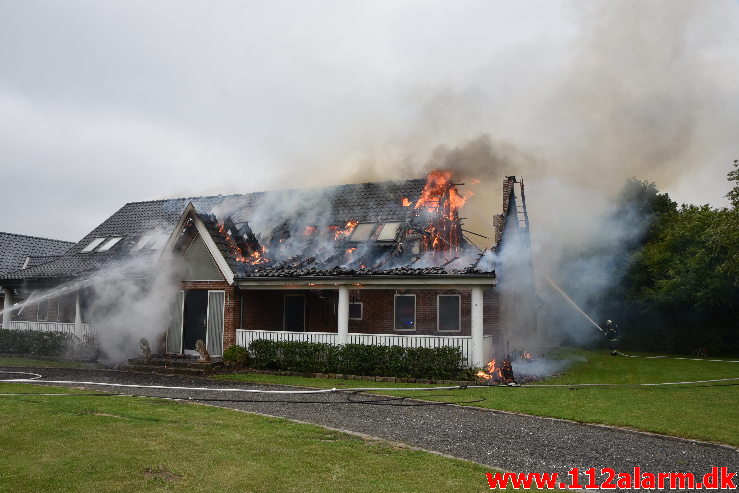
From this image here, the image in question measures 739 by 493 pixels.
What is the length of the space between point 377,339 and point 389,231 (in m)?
5.11

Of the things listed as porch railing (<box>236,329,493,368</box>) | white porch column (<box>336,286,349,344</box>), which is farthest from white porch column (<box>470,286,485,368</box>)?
white porch column (<box>336,286,349,344</box>)

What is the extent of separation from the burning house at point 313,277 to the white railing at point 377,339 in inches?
1.3

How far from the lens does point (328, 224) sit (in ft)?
74.1

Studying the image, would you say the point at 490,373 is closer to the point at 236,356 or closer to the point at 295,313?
the point at 236,356

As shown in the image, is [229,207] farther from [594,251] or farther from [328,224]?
[594,251]

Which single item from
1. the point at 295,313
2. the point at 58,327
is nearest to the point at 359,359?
the point at 295,313

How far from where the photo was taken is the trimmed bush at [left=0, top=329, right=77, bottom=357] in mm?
21781

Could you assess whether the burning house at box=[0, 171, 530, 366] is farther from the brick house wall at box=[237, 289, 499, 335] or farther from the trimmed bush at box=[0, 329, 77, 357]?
the trimmed bush at box=[0, 329, 77, 357]

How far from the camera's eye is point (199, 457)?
7.06 metres

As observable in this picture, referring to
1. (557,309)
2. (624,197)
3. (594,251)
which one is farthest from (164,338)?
(624,197)

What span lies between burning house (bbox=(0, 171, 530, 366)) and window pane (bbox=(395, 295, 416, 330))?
38 mm

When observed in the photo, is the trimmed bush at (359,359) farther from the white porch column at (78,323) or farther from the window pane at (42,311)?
the window pane at (42,311)

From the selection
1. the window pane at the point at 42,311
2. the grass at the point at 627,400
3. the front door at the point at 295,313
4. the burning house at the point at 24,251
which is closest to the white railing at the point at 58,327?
the window pane at the point at 42,311

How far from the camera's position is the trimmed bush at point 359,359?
15.9m
